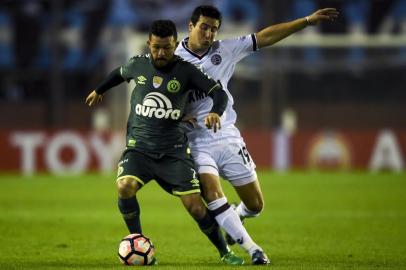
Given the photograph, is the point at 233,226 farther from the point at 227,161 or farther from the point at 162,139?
the point at 162,139

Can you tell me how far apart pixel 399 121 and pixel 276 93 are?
385 centimetres

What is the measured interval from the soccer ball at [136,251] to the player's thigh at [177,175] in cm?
52

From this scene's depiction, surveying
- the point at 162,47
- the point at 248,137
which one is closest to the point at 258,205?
the point at 162,47

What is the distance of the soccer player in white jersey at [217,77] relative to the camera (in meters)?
9.01

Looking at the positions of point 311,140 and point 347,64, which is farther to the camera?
point 347,64

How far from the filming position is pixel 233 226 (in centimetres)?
872

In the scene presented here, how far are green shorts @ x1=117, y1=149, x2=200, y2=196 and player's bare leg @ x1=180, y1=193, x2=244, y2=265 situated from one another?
0.24ft

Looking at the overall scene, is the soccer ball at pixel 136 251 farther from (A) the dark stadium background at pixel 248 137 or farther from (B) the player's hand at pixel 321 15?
(B) the player's hand at pixel 321 15

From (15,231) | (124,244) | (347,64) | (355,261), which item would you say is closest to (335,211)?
(15,231)

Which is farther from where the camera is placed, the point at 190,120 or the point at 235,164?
the point at 235,164

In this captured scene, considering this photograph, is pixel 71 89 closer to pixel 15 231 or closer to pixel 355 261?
pixel 15 231

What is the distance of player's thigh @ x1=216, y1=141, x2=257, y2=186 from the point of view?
9273 mm

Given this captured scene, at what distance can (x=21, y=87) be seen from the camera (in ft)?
98.3

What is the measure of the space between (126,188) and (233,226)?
0.98m
